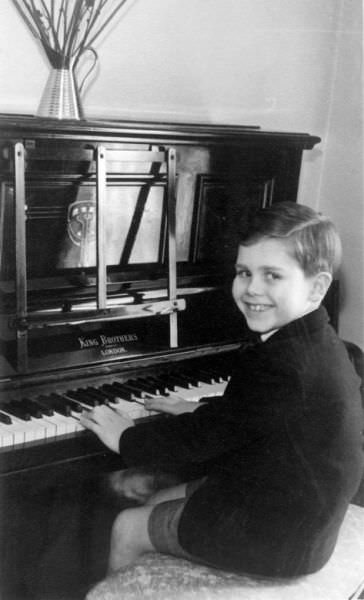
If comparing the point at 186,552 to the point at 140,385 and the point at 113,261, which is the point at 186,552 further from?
the point at 113,261

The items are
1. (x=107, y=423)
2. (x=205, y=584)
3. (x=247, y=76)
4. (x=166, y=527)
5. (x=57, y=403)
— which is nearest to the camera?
(x=205, y=584)

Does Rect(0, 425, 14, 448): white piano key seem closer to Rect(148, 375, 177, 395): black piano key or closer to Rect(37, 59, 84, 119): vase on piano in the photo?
Rect(148, 375, 177, 395): black piano key

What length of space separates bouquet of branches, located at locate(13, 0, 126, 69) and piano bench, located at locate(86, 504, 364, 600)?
145cm

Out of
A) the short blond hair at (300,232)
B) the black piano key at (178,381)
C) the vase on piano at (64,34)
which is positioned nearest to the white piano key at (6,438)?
the black piano key at (178,381)

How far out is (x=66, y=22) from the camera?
2307 millimetres

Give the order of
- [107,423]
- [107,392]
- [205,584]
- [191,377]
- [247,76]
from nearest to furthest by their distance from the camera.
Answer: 1. [205,584]
2. [107,423]
3. [107,392]
4. [191,377]
5. [247,76]

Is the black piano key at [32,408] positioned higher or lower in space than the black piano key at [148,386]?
higher

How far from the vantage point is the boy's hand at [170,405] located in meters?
1.89

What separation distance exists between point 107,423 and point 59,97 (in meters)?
1.00

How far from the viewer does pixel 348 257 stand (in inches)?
129

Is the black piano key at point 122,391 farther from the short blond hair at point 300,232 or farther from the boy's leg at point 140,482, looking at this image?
the short blond hair at point 300,232

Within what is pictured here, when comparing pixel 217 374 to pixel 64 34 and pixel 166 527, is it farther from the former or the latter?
pixel 64 34

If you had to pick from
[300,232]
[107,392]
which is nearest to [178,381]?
[107,392]

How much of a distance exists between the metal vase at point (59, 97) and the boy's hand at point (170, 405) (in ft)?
2.92
